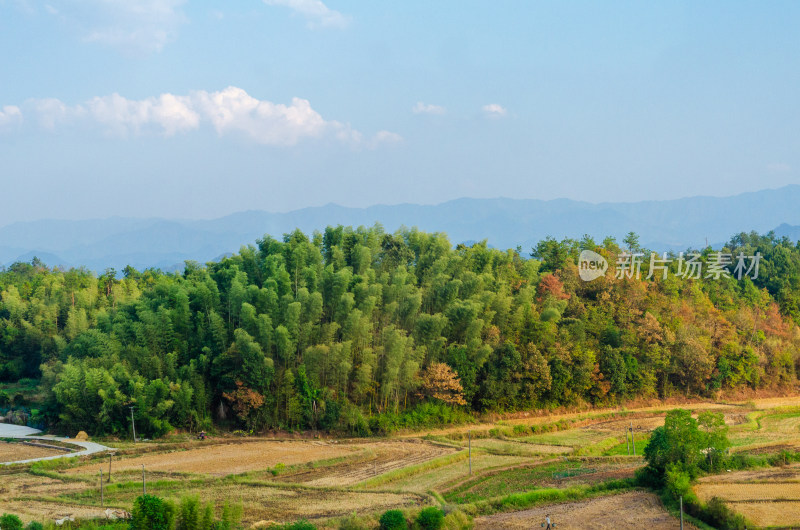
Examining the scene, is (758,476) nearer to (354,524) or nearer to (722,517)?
(722,517)

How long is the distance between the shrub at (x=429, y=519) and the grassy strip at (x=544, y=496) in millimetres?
1617

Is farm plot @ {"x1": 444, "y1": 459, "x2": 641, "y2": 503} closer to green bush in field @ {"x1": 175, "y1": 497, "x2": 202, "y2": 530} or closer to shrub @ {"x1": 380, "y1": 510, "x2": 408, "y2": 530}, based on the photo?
shrub @ {"x1": 380, "y1": 510, "x2": 408, "y2": 530}

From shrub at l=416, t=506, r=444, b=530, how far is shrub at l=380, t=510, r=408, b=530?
326 millimetres

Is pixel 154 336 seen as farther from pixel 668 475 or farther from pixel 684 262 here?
pixel 684 262

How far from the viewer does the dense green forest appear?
24.6m

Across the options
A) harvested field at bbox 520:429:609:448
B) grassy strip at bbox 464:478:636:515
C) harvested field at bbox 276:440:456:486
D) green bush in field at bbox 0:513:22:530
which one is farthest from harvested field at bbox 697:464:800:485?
green bush in field at bbox 0:513:22:530

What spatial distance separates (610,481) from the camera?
18.0m

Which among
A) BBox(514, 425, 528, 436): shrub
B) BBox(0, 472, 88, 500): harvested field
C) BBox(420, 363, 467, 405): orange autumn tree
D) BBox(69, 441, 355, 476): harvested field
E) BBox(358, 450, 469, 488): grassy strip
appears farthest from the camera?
BBox(514, 425, 528, 436): shrub

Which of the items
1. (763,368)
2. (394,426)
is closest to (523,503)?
(394,426)

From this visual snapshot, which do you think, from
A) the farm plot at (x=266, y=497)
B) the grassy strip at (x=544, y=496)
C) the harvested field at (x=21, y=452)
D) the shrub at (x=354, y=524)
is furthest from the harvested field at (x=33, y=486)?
the grassy strip at (x=544, y=496)

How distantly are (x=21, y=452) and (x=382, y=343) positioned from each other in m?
12.3

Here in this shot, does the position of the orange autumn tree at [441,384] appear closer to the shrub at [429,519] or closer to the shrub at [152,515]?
the shrub at [429,519]

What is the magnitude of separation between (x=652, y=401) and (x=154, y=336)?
2112 centimetres

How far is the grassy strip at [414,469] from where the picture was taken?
19062 mm
